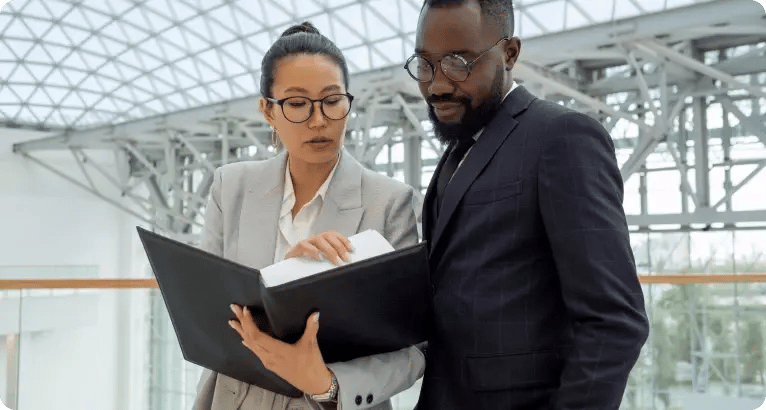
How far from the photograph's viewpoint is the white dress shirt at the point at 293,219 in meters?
2.48

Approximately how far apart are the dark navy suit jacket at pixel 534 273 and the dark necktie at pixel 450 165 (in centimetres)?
10

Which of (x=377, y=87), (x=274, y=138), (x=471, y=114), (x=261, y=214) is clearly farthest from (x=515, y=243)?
(x=377, y=87)

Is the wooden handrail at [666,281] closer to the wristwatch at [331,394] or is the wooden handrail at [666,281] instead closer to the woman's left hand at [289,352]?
the wristwatch at [331,394]

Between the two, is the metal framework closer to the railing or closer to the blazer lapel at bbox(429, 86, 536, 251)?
the railing

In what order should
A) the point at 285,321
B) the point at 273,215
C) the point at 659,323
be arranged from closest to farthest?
the point at 285,321
the point at 273,215
the point at 659,323

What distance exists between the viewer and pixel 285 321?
6.31ft

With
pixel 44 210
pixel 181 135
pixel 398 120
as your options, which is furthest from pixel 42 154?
pixel 398 120

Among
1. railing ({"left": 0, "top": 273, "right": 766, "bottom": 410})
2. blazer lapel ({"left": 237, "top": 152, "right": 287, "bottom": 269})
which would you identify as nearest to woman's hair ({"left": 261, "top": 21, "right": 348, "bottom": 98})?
blazer lapel ({"left": 237, "top": 152, "right": 287, "bottom": 269})

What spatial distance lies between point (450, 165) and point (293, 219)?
0.60 m

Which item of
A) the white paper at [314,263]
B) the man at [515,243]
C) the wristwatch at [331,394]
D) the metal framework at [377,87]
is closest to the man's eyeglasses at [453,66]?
the man at [515,243]

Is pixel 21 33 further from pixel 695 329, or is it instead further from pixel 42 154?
pixel 695 329

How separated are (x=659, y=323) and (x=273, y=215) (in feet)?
12.1

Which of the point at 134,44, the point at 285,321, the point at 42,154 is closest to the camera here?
the point at 285,321

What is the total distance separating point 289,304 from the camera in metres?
1.86
